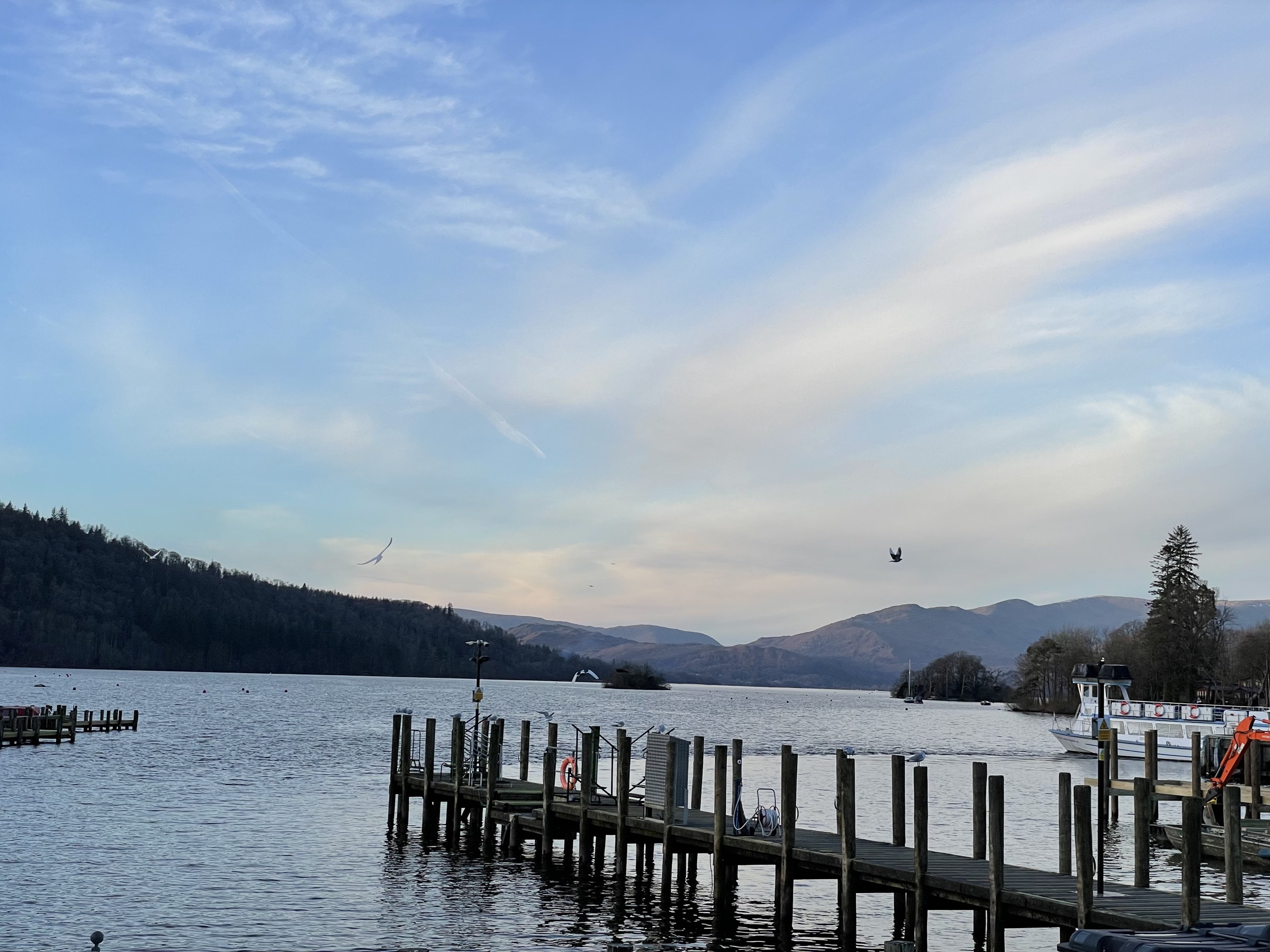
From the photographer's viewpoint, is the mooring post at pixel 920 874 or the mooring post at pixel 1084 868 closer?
the mooring post at pixel 1084 868

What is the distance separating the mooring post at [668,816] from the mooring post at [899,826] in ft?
17.3

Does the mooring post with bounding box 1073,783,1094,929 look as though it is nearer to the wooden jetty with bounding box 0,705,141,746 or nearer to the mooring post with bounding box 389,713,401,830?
the mooring post with bounding box 389,713,401,830

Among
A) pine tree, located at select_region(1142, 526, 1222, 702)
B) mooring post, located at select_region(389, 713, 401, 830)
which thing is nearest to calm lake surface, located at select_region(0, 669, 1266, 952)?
mooring post, located at select_region(389, 713, 401, 830)

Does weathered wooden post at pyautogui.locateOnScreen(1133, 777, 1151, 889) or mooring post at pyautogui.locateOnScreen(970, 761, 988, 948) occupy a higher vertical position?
mooring post at pyautogui.locateOnScreen(970, 761, 988, 948)

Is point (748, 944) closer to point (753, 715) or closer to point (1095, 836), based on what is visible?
point (1095, 836)

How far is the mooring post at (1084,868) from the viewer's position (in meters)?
18.3

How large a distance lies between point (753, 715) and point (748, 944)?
14015cm

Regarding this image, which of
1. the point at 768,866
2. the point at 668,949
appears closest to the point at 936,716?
the point at 768,866

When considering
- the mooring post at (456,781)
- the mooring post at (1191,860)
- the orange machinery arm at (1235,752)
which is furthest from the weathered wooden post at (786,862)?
the orange machinery arm at (1235,752)

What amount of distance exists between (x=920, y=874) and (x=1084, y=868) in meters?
3.62

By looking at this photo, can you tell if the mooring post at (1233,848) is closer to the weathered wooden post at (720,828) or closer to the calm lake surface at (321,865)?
the calm lake surface at (321,865)

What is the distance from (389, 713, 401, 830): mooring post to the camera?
134ft

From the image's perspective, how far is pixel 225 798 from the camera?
48719 millimetres

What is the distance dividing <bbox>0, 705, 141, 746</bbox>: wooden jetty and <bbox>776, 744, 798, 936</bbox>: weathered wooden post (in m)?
56.0
